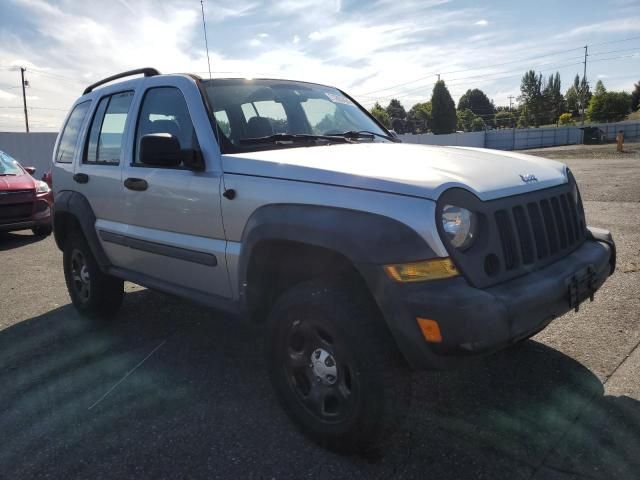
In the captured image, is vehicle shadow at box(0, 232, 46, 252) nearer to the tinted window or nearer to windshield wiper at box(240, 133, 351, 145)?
the tinted window

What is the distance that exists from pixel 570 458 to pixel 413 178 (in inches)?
58.6

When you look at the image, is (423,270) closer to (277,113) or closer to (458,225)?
(458,225)

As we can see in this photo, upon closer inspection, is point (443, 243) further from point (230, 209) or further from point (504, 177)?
point (230, 209)

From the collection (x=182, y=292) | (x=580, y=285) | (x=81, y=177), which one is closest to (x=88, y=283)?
(x=81, y=177)

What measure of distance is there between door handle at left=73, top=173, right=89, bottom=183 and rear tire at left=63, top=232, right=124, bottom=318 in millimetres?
515

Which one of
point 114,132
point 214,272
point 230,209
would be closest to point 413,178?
point 230,209

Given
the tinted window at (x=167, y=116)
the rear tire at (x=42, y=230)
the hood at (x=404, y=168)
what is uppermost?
the tinted window at (x=167, y=116)

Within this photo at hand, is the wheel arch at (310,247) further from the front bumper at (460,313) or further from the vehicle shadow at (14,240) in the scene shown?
the vehicle shadow at (14,240)

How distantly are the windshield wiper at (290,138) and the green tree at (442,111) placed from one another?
72.3 meters

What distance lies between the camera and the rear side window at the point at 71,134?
4.66m

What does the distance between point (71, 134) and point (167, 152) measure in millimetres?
2331

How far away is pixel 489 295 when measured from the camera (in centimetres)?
220

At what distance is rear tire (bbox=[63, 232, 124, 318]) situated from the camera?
14.8 ft

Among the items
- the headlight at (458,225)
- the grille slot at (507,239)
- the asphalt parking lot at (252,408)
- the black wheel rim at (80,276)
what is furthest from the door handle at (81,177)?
the grille slot at (507,239)
